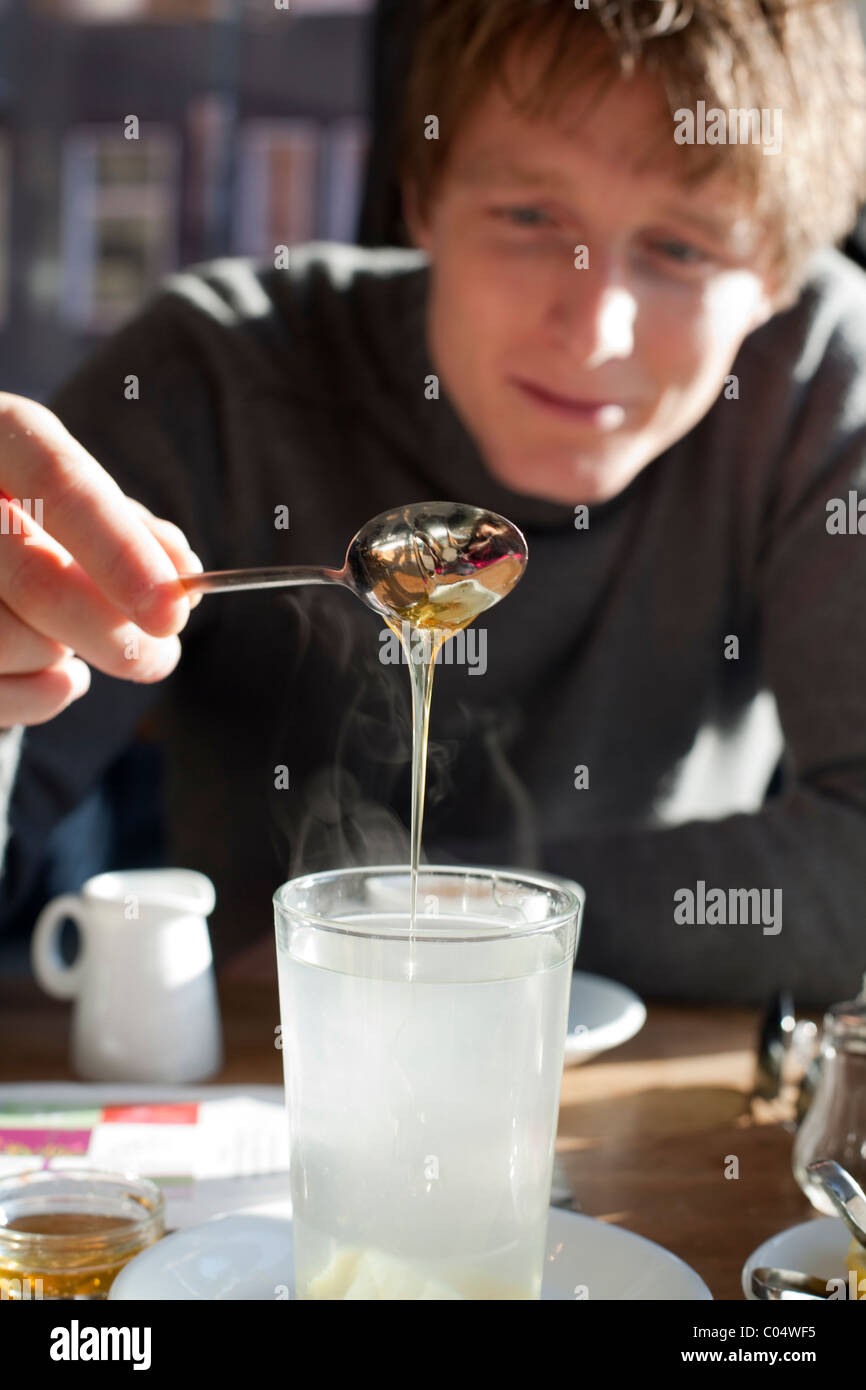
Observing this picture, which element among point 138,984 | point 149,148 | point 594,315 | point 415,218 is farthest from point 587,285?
point 149,148

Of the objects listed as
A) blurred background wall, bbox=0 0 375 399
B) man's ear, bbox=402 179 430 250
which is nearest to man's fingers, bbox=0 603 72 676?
man's ear, bbox=402 179 430 250

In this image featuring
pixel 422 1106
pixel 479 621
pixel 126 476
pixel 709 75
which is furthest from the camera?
pixel 479 621

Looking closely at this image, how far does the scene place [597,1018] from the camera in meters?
1.10

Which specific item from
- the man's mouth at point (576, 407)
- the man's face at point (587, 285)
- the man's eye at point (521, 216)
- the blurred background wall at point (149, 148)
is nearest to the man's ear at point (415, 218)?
the man's face at point (587, 285)

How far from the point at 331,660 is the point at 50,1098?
2.88 ft

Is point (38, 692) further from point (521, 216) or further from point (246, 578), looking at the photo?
point (521, 216)

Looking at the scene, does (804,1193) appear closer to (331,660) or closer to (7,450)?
(7,450)

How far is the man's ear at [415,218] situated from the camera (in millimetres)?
1795

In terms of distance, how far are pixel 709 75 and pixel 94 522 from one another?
956 mm

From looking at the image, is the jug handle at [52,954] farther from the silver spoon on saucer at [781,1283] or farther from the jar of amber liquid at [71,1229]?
the silver spoon on saucer at [781,1283]

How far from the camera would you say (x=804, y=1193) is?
2.82 feet

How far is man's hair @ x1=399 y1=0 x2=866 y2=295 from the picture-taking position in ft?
4.66

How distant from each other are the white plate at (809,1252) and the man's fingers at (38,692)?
57 cm
